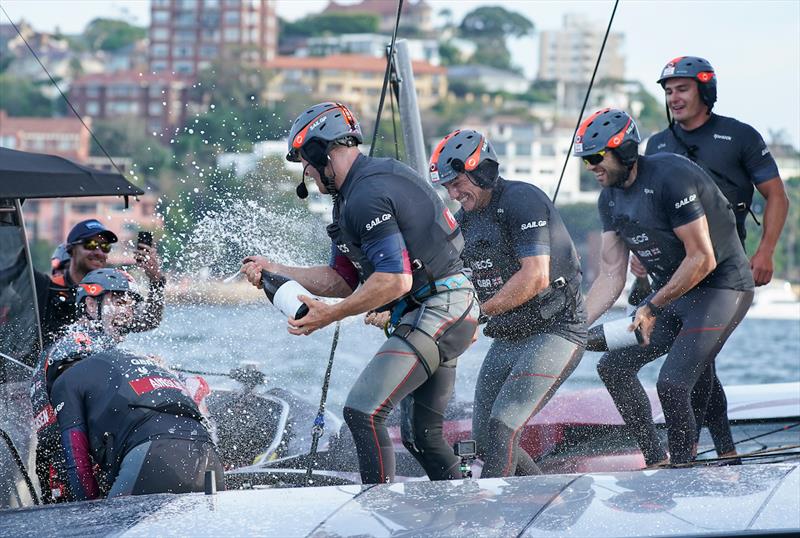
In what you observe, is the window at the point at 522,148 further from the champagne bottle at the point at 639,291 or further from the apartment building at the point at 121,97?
the champagne bottle at the point at 639,291

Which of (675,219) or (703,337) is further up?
(675,219)

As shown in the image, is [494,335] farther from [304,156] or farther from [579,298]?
[304,156]

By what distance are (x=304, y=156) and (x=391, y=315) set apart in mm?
808

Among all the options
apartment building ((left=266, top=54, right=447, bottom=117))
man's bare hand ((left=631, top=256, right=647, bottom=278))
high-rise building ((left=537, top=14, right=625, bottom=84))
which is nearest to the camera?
man's bare hand ((left=631, top=256, right=647, bottom=278))

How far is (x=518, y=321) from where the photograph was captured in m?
6.08

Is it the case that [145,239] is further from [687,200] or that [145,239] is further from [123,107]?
[123,107]

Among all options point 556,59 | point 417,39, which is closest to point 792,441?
point 417,39

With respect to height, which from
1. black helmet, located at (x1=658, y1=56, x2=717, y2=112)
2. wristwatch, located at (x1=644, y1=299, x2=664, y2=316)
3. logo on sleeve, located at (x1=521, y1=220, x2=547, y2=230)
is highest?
black helmet, located at (x1=658, y1=56, x2=717, y2=112)

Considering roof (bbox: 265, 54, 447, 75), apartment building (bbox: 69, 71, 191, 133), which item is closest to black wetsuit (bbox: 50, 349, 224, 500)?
apartment building (bbox: 69, 71, 191, 133)

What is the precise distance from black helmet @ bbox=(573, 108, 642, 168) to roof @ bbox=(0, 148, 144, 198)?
2849 millimetres

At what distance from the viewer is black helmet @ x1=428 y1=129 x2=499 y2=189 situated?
19.3 feet

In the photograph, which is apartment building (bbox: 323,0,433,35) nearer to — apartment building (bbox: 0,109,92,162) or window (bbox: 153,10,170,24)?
window (bbox: 153,10,170,24)

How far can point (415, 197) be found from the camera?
5238 millimetres

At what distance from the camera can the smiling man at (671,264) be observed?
244 inches
